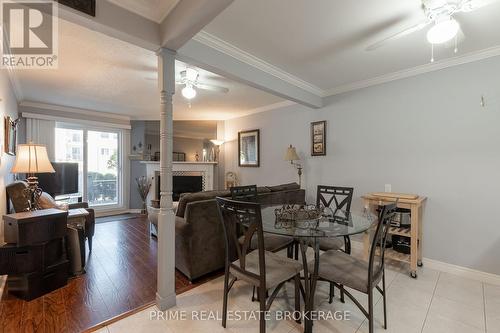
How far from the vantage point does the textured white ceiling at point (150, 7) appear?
1759mm

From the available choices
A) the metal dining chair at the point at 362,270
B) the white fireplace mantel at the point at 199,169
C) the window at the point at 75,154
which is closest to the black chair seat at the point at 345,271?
the metal dining chair at the point at 362,270

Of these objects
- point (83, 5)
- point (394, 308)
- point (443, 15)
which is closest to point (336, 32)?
point (443, 15)

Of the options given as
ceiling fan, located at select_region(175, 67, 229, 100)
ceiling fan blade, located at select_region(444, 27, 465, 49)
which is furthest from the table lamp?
ceiling fan blade, located at select_region(444, 27, 465, 49)

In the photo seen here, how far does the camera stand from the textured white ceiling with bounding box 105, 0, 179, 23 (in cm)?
176

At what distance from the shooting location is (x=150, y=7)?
1.83 m

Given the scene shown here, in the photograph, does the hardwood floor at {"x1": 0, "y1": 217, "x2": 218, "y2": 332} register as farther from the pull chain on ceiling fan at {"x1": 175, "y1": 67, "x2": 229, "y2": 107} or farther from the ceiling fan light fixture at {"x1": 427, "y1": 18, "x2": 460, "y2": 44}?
the ceiling fan light fixture at {"x1": 427, "y1": 18, "x2": 460, "y2": 44}

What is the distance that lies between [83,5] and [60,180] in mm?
4000

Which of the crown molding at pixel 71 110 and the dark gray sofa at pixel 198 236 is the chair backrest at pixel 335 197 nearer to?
the dark gray sofa at pixel 198 236

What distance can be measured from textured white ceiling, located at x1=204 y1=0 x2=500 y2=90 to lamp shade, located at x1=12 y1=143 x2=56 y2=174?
2250 mm

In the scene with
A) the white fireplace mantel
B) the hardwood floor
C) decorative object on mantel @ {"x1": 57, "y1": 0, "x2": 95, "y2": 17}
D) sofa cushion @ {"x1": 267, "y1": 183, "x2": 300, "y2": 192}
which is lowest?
the hardwood floor

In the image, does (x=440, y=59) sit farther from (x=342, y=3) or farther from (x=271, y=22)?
(x=271, y=22)

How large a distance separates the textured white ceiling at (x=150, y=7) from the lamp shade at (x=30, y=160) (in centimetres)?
184

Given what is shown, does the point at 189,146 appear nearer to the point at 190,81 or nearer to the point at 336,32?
the point at 190,81

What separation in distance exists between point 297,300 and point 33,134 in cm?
553
